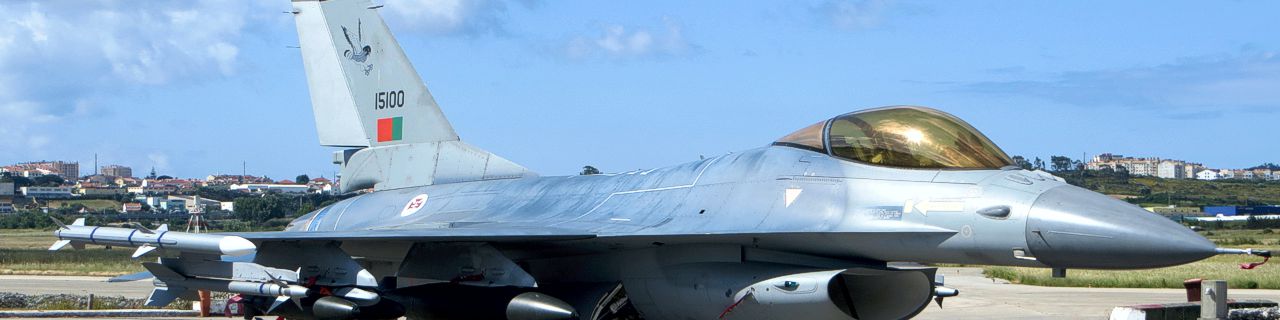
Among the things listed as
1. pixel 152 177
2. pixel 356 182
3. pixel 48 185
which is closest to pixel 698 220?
pixel 356 182

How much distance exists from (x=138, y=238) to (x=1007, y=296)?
595 inches

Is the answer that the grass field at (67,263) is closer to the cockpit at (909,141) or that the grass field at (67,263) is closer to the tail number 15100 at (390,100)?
the tail number 15100 at (390,100)

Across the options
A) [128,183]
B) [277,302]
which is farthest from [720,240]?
[128,183]

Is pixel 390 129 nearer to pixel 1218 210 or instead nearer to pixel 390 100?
pixel 390 100

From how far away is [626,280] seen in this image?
35.9 ft

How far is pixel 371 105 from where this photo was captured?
15.5 metres

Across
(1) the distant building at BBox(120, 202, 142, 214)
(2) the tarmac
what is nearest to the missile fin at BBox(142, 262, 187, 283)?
(2) the tarmac

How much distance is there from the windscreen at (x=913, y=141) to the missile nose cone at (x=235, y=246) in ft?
14.9

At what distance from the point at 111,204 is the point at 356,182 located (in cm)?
8053

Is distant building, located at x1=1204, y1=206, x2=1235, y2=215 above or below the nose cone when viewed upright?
→ below

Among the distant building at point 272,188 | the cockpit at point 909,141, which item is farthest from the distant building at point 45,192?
the cockpit at point 909,141

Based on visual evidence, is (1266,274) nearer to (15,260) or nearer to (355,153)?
(355,153)

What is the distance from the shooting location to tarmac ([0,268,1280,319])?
18234 mm

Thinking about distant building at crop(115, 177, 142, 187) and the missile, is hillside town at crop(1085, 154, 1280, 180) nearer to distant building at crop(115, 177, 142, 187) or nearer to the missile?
distant building at crop(115, 177, 142, 187)
